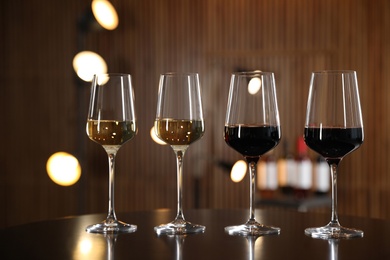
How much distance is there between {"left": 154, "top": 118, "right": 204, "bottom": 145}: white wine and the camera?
134cm

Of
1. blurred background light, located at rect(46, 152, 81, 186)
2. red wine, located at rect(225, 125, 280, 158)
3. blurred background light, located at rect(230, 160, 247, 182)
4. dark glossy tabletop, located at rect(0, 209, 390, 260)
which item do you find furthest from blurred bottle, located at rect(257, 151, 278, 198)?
red wine, located at rect(225, 125, 280, 158)

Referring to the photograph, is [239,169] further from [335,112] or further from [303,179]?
[335,112]

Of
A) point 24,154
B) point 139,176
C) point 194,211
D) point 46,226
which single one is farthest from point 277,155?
point 46,226

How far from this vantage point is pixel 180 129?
1342mm

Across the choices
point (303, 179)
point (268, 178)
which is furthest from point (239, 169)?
point (303, 179)

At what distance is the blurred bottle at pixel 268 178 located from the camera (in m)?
3.65

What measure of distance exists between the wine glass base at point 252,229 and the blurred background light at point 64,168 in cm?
300

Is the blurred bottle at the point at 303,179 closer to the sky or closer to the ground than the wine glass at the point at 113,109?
closer to the ground

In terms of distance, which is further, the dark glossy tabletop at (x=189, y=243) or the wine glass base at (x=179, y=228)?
the wine glass base at (x=179, y=228)

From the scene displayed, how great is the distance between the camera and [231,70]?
4.21 meters

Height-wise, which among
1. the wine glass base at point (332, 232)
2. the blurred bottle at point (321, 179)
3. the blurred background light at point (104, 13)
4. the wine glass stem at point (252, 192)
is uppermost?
the blurred background light at point (104, 13)

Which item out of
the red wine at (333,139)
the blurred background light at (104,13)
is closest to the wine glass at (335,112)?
the red wine at (333,139)

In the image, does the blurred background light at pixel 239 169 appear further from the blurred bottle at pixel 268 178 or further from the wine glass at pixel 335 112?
the wine glass at pixel 335 112

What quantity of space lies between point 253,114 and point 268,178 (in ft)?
7.79
